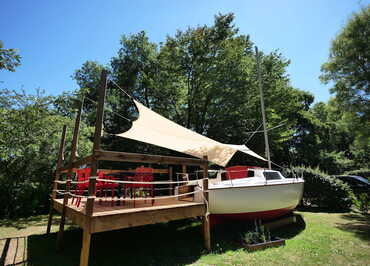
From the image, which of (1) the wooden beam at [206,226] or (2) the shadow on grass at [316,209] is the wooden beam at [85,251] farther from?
(2) the shadow on grass at [316,209]

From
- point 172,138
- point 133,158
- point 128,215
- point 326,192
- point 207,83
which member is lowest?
point 326,192

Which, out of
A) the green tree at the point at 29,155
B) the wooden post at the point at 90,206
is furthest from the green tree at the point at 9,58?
the green tree at the point at 29,155

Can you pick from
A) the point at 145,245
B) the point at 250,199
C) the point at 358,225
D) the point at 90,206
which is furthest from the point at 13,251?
the point at 358,225

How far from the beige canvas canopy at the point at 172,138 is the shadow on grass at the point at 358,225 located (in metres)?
3.71

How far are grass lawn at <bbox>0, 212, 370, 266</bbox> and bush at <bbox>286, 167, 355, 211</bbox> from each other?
2.03 m

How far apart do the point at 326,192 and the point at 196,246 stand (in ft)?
23.2

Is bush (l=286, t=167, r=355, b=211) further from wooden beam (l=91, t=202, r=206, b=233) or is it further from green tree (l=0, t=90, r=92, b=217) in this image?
green tree (l=0, t=90, r=92, b=217)

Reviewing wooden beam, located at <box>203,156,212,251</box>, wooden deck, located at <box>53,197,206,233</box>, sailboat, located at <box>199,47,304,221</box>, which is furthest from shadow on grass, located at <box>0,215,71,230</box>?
sailboat, located at <box>199,47,304,221</box>

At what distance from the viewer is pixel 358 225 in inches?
231

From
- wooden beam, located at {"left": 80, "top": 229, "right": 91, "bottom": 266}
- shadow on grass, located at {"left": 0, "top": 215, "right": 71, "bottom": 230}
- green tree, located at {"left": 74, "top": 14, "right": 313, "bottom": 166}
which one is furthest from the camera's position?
green tree, located at {"left": 74, "top": 14, "right": 313, "bottom": 166}

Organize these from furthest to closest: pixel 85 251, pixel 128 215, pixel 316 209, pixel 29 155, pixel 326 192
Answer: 1. pixel 316 209
2. pixel 326 192
3. pixel 29 155
4. pixel 128 215
5. pixel 85 251

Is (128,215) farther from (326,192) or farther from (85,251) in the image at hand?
(326,192)

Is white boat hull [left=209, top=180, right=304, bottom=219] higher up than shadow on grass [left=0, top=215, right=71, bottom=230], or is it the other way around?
white boat hull [left=209, top=180, right=304, bottom=219]

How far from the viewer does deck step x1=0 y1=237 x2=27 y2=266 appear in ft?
12.2
